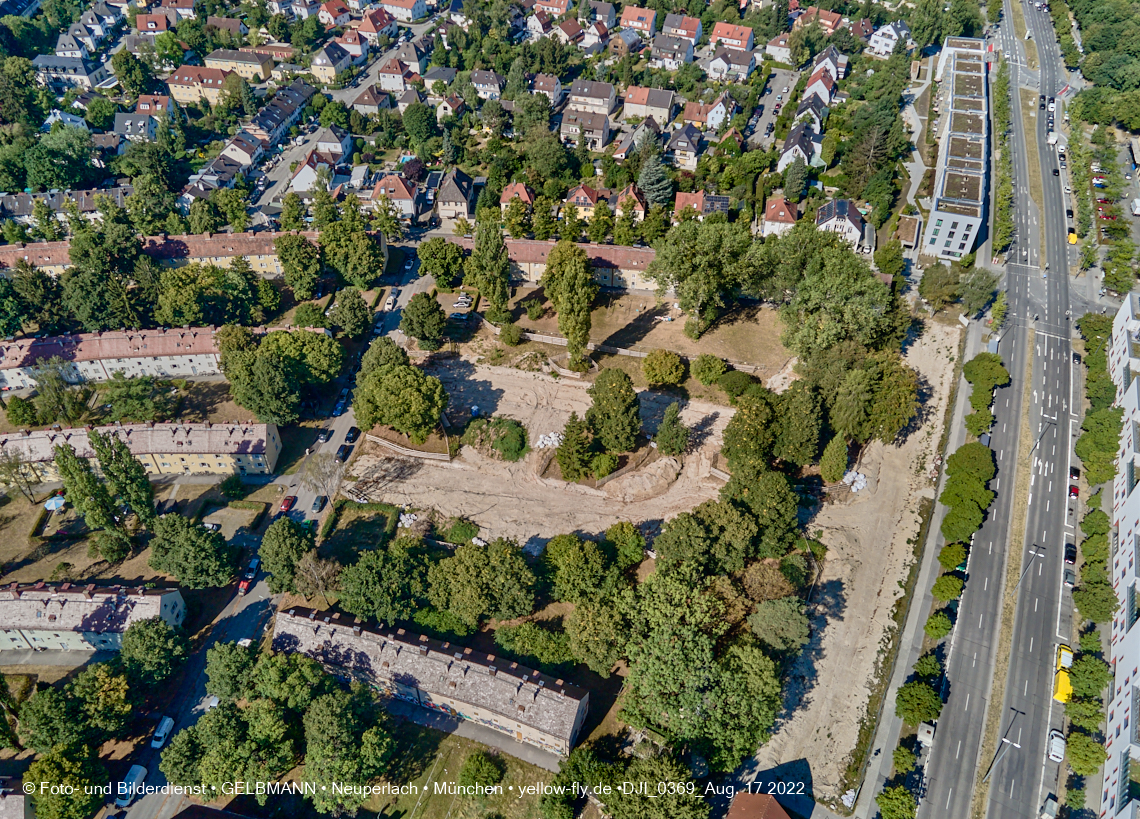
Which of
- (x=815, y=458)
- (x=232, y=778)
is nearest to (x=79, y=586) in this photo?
(x=232, y=778)

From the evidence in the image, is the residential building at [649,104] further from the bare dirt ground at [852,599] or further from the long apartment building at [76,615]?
the long apartment building at [76,615]

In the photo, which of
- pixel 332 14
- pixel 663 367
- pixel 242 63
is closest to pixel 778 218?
pixel 663 367

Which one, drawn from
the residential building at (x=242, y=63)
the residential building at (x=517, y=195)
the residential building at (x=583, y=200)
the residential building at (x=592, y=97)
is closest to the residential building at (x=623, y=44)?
the residential building at (x=592, y=97)

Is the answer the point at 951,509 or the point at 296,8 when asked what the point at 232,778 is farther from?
the point at 296,8

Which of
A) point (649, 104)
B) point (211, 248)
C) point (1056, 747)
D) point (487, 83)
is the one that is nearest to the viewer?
point (1056, 747)

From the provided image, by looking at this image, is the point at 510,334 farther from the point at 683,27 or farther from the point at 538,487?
the point at 683,27
